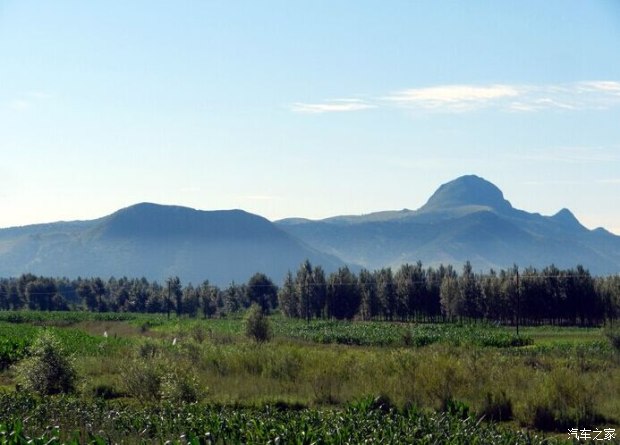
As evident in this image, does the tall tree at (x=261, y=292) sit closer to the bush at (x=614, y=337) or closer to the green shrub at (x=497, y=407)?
the bush at (x=614, y=337)

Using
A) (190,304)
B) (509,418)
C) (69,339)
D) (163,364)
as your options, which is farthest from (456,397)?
(190,304)

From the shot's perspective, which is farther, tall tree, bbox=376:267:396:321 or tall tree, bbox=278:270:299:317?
tall tree, bbox=278:270:299:317

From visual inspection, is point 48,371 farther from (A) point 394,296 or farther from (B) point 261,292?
(B) point 261,292

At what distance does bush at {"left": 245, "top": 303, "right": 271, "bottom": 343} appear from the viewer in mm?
50812

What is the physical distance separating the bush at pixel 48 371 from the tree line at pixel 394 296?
42.4 metres

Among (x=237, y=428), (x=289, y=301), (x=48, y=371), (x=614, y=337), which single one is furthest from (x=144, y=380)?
(x=289, y=301)

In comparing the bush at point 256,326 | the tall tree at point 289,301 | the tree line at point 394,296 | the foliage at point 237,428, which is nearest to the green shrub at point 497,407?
the foliage at point 237,428

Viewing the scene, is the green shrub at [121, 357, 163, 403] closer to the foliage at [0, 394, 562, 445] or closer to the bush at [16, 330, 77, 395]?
the bush at [16, 330, 77, 395]

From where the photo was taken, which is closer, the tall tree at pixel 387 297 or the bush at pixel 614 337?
the bush at pixel 614 337

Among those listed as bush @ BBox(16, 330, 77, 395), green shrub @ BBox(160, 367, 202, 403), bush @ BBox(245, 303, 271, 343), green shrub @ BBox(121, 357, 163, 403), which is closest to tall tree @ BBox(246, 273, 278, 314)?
bush @ BBox(245, 303, 271, 343)

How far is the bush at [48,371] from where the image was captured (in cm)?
3209

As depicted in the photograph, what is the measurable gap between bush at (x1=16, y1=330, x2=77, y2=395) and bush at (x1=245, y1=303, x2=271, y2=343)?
719 inches

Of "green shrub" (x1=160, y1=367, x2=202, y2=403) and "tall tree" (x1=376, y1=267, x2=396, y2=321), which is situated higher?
"tall tree" (x1=376, y1=267, x2=396, y2=321)

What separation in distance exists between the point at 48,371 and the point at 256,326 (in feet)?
65.4
